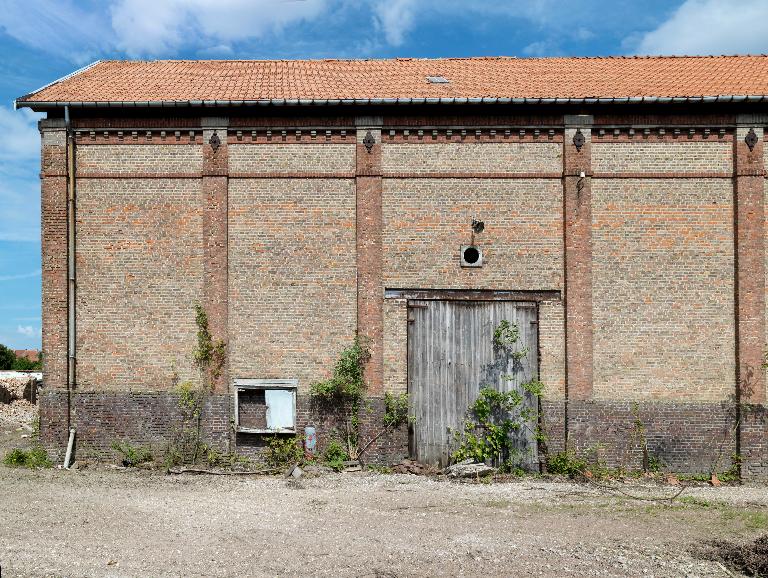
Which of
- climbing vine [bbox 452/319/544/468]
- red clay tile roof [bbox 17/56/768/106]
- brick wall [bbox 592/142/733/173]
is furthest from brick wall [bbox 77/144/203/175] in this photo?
brick wall [bbox 592/142/733/173]

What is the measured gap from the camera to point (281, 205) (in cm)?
1171

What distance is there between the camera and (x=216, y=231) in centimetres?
1162

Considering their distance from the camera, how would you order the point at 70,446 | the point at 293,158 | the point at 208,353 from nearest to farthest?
the point at 70,446 → the point at 208,353 → the point at 293,158

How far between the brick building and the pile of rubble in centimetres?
888

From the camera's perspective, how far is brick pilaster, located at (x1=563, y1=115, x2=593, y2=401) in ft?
37.4

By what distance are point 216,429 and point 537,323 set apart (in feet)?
20.4

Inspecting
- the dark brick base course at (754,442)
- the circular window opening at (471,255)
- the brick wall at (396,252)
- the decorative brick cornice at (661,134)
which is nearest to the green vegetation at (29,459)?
the brick wall at (396,252)

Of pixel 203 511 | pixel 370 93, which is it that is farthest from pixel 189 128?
pixel 203 511

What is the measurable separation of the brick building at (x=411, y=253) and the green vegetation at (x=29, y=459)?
636 millimetres

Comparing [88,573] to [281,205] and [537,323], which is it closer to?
[281,205]

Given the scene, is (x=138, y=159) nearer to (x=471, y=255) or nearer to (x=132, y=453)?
(x=132, y=453)

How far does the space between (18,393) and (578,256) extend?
18.7 meters

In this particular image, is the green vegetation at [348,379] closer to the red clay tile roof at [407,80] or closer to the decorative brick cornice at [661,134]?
the red clay tile roof at [407,80]

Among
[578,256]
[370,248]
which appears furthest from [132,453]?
[578,256]
